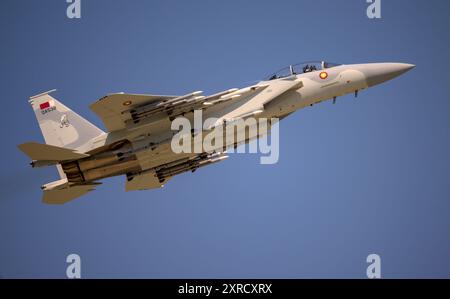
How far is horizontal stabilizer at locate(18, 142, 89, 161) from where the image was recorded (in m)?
21.5

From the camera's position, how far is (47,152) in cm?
2180

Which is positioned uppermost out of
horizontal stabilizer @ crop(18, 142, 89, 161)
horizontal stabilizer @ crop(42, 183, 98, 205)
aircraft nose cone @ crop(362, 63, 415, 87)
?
aircraft nose cone @ crop(362, 63, 415, 87)

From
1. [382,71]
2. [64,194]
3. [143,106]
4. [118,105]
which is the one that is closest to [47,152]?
[64,194]

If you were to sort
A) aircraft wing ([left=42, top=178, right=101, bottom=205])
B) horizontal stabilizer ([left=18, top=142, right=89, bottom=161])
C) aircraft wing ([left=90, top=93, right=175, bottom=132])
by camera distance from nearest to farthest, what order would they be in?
aircraft wing ([left=90, top=93, right=175, bottom=132]), horizontal stabilizer ([left=18, top=142, right=89, bottom=161]), aircraft wing ([left=42, top=178, right=101, bottom=205])

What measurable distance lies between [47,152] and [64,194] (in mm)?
2377

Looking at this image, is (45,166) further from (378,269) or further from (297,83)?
(378,269)

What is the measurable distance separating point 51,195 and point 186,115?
5703 mm

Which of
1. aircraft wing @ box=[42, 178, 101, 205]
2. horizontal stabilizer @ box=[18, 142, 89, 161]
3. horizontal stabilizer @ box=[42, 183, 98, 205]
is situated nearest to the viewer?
horizontal stabilizer @ box=[18, 142, 89, 161]

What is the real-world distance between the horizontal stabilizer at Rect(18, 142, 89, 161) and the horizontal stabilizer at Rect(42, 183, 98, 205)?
1564mm

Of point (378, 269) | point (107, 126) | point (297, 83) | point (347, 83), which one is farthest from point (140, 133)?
point (378, 269)

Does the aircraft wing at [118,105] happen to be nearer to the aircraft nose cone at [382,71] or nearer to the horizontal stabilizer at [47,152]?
the horizontal stabilizer at [47,152]

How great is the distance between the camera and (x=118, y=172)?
23219 millimetres

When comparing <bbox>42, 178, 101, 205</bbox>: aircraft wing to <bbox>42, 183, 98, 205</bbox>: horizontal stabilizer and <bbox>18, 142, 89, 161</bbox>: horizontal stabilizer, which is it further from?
<bbox>18, 142, 89, 161</bbox>: horizontal stabilizer

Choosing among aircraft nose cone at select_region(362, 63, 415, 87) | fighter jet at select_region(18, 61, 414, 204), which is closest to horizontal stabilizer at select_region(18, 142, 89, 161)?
fighter jet at select_region(18, 61, 414, 204)
